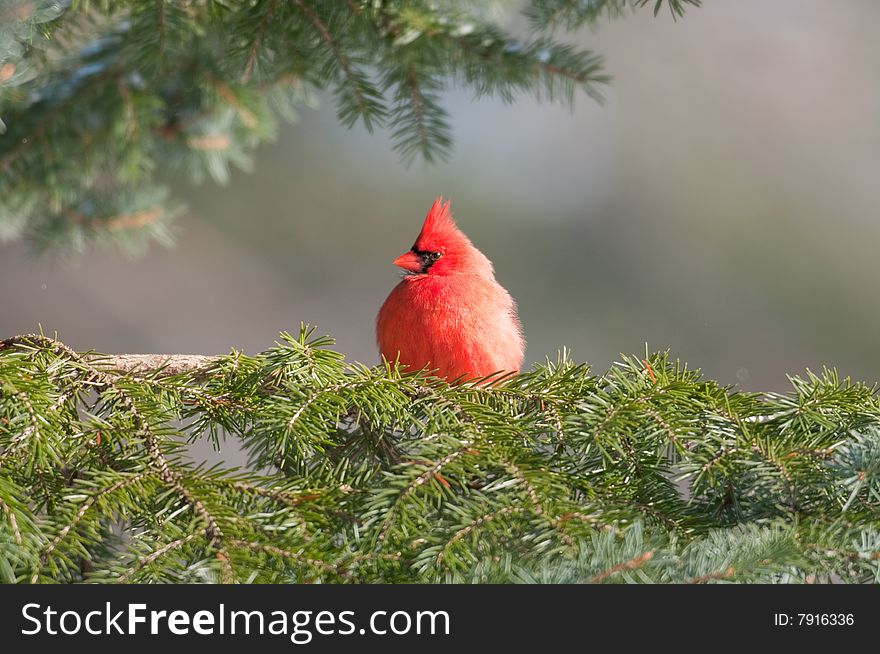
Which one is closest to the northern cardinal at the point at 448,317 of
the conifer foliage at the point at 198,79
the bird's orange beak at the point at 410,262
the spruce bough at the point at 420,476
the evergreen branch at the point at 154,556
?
the bird's orange beak at the point at 410,262

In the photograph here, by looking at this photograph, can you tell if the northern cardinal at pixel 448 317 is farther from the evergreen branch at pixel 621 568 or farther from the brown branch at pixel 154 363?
the evergreen branch at pixel 621 568

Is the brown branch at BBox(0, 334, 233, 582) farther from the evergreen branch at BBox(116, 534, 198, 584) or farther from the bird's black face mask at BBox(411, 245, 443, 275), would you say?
the bird's black face mask at BBox(411, 245, 443, 275)

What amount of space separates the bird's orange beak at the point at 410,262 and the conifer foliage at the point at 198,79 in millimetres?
241

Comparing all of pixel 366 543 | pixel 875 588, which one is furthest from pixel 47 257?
pixel 875 588

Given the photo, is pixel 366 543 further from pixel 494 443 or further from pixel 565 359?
pixel 565 359

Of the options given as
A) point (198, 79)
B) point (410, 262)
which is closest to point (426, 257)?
point (410, 262)

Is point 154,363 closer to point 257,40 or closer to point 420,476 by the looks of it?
point 420,476

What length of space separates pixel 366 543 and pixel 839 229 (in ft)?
19.7

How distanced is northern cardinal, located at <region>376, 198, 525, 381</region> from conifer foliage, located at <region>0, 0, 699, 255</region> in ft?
0.82

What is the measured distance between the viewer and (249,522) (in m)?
1.06

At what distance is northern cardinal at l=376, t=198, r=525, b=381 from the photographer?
6.17ft

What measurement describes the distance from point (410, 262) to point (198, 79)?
0.83 meters

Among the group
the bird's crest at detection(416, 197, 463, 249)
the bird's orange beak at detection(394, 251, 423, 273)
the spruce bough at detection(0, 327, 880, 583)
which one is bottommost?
the spruce bough at detection(0, 327, 880, 583)

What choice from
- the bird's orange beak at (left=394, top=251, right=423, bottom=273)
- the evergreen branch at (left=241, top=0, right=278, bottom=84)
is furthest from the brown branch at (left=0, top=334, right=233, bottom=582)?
the bird's orange beak at (left=394, top=251, right=423, bottom=273)
